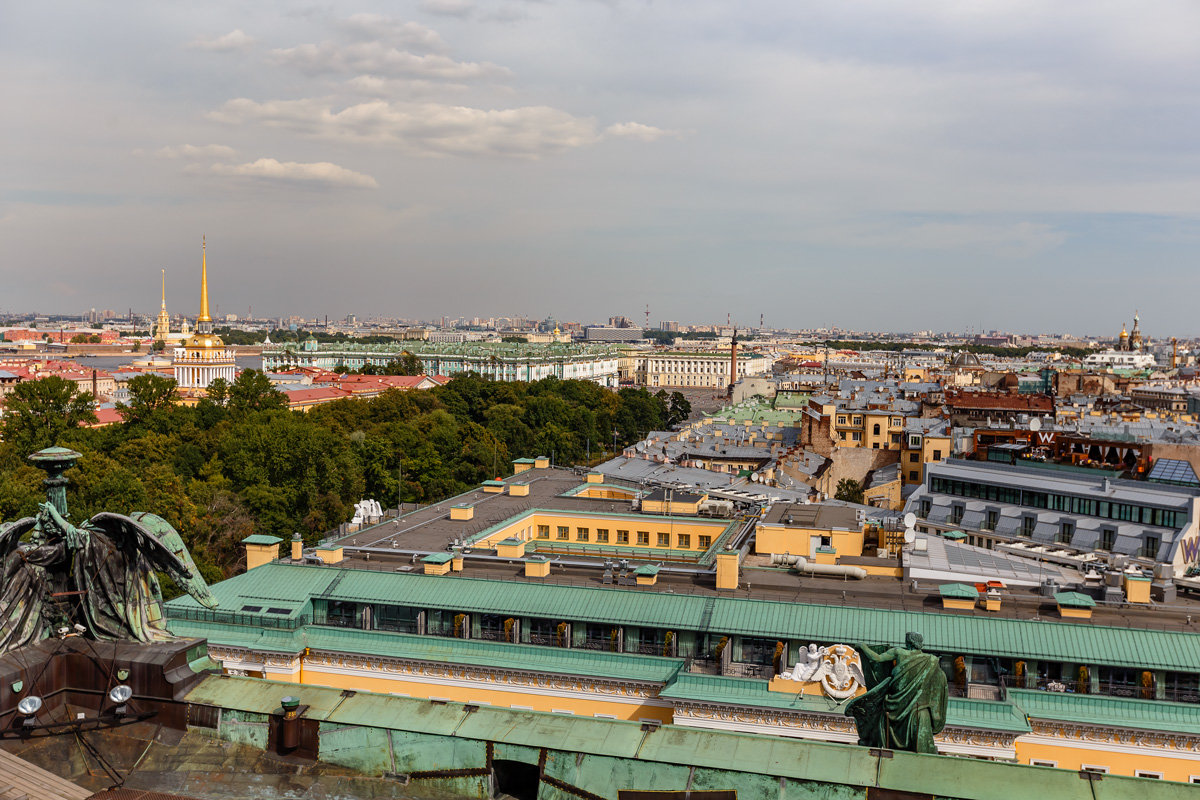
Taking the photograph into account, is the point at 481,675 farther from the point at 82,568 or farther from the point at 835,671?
the point at 82,568

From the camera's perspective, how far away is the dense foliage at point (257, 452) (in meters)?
45.9

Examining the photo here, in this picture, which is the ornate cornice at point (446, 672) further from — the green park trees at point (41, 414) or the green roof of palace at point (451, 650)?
the green park trees at point (41, 414)

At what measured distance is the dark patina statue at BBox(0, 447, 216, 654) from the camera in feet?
40.7

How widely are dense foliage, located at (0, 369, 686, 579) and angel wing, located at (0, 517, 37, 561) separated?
2939 cm

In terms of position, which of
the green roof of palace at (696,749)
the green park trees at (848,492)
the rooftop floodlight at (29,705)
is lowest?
the green park trees at (848,492)

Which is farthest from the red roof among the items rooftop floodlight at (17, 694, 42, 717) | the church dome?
the church dome

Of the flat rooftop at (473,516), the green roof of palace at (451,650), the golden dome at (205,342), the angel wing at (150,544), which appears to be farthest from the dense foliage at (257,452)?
the golden dome at (205,342)

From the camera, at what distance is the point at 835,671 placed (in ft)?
68.0

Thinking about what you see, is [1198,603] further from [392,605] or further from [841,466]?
[841,466]

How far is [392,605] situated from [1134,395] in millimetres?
119533

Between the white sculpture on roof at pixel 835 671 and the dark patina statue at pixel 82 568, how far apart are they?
1298 centimetres

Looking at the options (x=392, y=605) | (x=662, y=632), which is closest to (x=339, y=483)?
(x=392, y=605)

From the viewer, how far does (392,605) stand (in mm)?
25328

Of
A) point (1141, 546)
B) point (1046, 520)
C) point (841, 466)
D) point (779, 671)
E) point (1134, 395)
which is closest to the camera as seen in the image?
point (779, 671)
